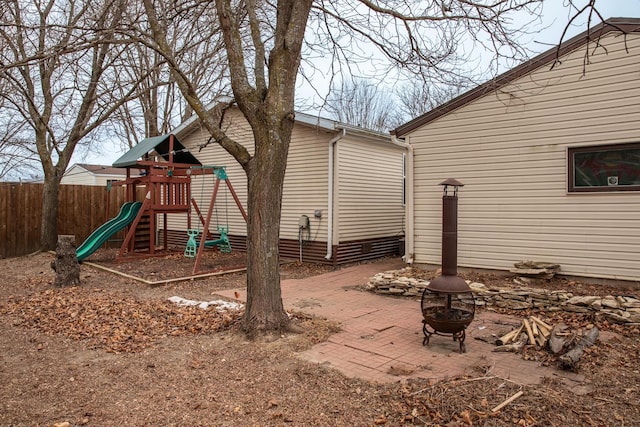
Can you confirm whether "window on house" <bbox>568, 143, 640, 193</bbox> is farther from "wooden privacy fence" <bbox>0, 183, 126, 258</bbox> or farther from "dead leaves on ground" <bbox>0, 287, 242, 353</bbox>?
"wooden privacy fence" <bbox>0, 183, 126, 258</bbox>

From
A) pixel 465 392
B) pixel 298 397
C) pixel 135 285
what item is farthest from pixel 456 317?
pixel 135 285

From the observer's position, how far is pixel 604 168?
6.94 metres

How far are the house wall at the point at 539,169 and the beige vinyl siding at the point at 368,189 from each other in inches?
76.9

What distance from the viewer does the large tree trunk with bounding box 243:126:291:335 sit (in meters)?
5.06

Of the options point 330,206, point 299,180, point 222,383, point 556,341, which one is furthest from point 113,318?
point 299,180

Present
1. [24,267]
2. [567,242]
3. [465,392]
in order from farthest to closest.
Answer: [24,267]
[567,242]
[465,392]

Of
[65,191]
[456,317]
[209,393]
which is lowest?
[209,393]

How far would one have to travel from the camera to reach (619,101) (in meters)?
6.80

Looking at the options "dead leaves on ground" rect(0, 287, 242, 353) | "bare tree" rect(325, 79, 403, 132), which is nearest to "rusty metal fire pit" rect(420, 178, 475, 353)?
"dead leaves on ground" rect(0, 287, 242, 353)

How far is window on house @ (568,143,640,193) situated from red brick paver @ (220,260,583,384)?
8.93 ft

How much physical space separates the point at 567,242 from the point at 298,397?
5693 mm

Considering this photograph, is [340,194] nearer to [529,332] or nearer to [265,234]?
[265,234]

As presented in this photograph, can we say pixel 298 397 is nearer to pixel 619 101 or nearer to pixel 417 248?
pixel 417 248

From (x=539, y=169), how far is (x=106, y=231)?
9885mm
